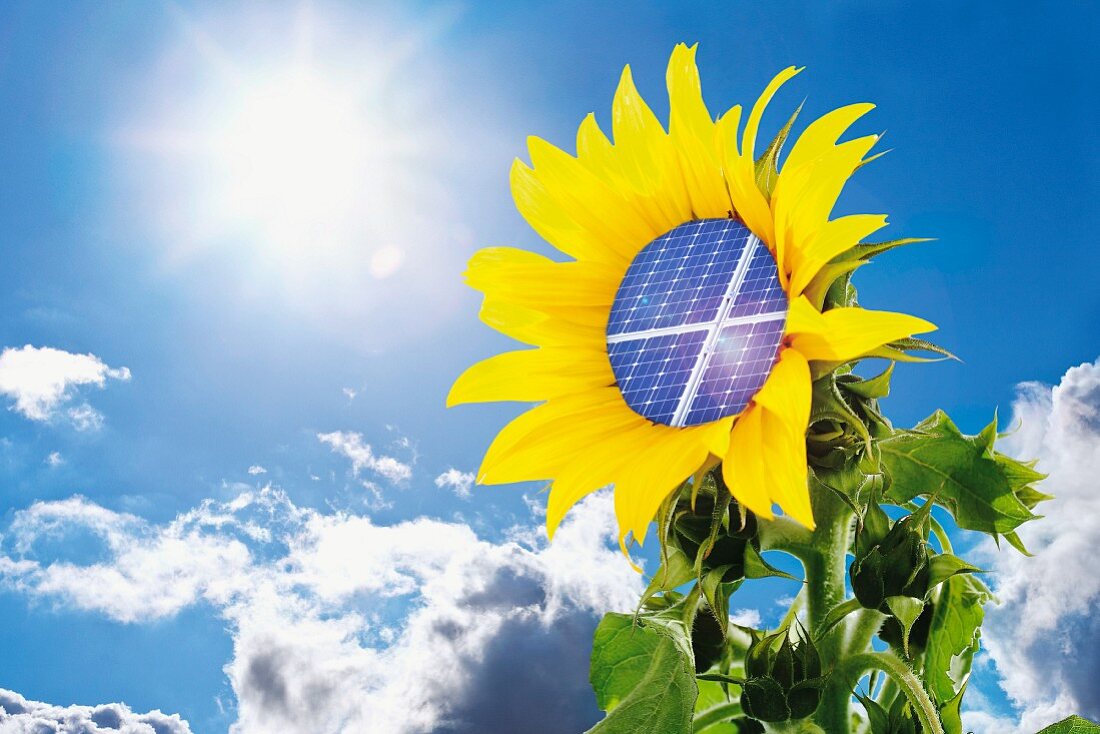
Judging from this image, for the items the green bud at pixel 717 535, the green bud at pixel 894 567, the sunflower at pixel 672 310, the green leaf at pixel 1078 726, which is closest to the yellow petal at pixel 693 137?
the sunflower at pixel 672 310

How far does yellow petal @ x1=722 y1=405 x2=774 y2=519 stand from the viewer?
216 centimetres

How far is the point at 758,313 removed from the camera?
2.44 metres

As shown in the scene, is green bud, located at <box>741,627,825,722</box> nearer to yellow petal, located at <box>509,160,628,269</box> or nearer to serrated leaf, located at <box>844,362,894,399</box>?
serrated leaf, located at <box>844,362,894,399</box>

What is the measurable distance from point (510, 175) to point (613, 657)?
1.46 m

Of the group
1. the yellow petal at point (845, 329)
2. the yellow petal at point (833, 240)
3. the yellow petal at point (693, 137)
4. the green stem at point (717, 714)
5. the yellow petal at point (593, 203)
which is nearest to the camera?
the yellow petal at point (845, 329)

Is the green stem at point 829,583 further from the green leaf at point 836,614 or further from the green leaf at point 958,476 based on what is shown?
the green leaf at point 958,476

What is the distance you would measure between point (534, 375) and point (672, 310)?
1.28ft

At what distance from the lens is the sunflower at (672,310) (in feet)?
7.29

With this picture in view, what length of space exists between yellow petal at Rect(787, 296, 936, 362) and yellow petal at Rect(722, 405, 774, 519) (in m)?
0.19

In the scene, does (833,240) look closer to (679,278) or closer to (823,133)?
(823,133)

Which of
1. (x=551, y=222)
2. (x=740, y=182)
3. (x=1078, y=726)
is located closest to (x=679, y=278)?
(x=740, y=182)

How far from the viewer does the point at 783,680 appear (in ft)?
8.52

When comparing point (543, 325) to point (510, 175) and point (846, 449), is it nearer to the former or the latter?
point (510, 175)

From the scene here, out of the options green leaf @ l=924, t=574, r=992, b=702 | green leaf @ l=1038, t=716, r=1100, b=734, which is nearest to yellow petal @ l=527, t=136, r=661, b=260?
green leaf @ l=924, t=574, r=992, b=702
